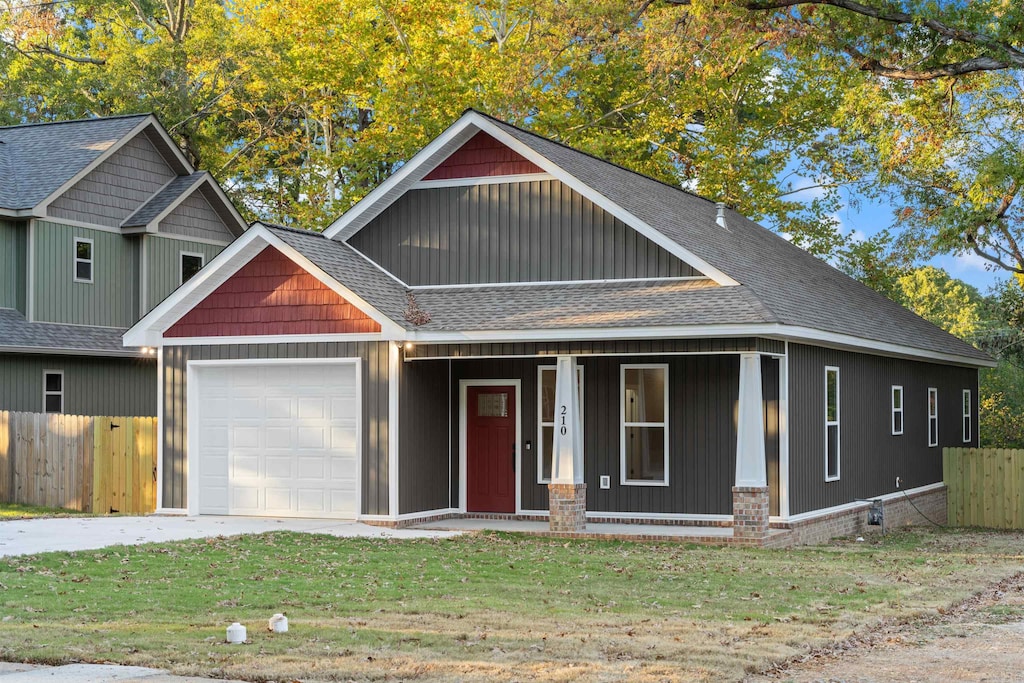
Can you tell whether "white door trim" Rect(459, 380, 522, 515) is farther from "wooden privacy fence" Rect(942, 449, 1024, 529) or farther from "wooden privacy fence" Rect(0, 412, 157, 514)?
"wooden privacy fence" Rect(942, 449, 1024, 529)

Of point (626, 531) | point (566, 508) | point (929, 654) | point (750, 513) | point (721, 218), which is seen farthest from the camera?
point (721, 218)

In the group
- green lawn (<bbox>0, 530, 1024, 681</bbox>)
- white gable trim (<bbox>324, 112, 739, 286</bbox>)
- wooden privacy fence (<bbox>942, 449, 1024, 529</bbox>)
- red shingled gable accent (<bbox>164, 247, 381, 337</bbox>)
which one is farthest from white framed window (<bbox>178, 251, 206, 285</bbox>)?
wooden privacy fence (<bbox>942, 449, 1024, 529</bbox>)

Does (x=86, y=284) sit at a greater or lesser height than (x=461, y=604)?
greater

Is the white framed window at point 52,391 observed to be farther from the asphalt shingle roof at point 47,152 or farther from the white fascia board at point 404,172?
the white fascia board at point 404,172

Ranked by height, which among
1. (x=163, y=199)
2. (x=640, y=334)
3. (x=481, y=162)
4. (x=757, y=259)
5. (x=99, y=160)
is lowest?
(x=640, y=334)

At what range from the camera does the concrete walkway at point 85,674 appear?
8.45 m

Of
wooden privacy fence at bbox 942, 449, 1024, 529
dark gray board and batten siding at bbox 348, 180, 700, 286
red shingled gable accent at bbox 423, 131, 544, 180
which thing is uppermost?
red shingled gable accent at bbox 423, 131, 544, 180

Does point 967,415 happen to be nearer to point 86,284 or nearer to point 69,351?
point 69,351

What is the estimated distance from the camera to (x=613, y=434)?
20.5 meters

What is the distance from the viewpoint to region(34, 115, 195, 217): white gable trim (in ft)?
93.7

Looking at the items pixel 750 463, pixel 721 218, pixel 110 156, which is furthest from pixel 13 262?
pixel 750 463

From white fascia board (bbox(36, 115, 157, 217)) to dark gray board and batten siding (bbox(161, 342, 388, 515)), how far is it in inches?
367

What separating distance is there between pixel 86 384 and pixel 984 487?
66.3 ft

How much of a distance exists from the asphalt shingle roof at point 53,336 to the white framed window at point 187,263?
2886 millimetres
